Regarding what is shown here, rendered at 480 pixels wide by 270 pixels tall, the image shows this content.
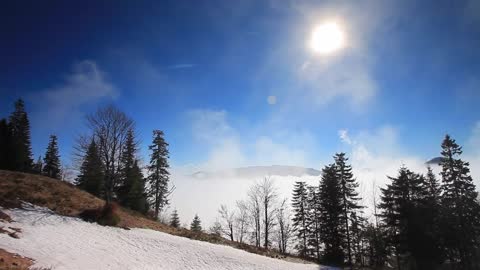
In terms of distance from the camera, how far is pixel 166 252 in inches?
683

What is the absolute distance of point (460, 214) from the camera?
25.4 m

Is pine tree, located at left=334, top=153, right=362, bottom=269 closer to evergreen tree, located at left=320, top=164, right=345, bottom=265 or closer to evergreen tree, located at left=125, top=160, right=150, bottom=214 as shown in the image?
evergreen tree, located at left=320, top=164, right=345, bottom=265

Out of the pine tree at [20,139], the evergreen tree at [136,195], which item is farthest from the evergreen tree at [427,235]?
the pine tree at [20,139]

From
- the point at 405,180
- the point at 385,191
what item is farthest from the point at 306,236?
the point at 405,180

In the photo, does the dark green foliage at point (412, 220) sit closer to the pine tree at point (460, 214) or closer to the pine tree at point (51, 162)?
the pine tree at point (460, 214)

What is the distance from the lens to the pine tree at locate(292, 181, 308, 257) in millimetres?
36912

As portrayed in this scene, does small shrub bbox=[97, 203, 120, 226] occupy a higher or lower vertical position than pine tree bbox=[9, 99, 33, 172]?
lower

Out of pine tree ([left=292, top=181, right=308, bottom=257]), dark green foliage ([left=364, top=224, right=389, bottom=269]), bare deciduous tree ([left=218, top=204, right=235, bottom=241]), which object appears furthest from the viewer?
bare deciduous tree ([left=218, top=204, right=235, bottom=241])

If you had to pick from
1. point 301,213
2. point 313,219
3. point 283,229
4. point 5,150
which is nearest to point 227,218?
point 283,229

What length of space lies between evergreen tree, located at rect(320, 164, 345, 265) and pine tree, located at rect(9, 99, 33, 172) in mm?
41355

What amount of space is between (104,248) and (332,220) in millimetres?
24571

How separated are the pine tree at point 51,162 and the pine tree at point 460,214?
58.9 meters

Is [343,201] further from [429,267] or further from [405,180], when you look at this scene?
[429,267]

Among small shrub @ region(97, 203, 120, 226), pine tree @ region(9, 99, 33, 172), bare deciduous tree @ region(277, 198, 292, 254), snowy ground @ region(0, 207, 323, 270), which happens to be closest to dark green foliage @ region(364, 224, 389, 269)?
bare deciduous tree @ region(277, 198, 292, 254)
